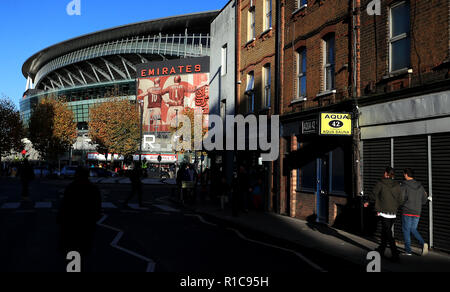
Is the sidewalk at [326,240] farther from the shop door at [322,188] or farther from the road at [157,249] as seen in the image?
the shop door at [322,188]

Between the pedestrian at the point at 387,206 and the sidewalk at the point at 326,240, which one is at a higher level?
the pedestrian at the point at 387,206

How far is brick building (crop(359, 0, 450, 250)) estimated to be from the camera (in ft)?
32.0

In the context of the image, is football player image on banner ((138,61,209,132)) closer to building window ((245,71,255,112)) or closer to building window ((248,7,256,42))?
building window ((248,7,256,42))

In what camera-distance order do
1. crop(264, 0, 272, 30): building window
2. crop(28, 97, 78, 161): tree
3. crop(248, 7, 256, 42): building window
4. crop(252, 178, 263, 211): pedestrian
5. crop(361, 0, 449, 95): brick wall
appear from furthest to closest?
crop(28, 97, 78, 161): tree, crop(248, 7, 256, 42): building window, crop(264, 0, 272, 30): building window, crop(252, 178, 263, 211): pedestrian, crop(361, 0, 449, 95): brick wall

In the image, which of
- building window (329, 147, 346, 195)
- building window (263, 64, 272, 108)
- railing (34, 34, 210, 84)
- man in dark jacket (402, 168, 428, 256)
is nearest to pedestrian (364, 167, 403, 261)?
man in dark jacket (402, 168, 428, 256)

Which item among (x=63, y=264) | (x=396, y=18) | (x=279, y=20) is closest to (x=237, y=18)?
(x=279, y=20)

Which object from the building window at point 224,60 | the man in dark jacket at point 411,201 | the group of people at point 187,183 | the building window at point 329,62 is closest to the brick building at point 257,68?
the group of people at point 187,183

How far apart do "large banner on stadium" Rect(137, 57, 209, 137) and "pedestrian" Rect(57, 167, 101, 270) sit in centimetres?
6832

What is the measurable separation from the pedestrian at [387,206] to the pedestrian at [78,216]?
515 centimetres

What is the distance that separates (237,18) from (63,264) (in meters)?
18.5

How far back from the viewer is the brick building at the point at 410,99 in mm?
9750

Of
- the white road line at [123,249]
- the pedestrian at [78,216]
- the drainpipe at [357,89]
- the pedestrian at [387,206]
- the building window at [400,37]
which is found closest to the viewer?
the pedestrian at [78,216]
